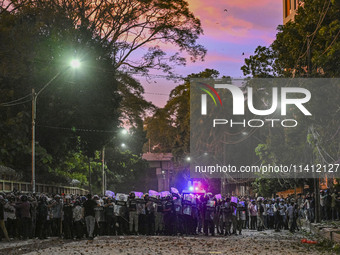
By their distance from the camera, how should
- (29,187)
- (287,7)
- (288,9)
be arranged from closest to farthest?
(29,187), (288,9), (287,7)

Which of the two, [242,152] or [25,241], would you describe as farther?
[242,152]

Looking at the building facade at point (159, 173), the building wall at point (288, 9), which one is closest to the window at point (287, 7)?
the building wall at point (288, 9)

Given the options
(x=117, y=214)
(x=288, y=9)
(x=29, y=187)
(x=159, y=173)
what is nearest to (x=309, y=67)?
(x=117, y=214)

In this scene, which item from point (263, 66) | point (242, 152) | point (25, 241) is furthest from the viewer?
point (242, 152)

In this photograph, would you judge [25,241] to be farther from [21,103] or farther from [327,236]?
[21,103]

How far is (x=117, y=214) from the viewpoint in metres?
27.2

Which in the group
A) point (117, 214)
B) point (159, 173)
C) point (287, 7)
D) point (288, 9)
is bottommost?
point (117, 214)

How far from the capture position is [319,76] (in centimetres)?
3041

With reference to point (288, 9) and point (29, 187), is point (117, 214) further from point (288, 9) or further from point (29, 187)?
point (288, 9)

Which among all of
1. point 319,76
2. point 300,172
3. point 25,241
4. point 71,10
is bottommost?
point 25,241

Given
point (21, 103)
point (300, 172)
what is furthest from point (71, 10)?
point (300, 172)

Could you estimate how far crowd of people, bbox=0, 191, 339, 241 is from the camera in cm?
2434

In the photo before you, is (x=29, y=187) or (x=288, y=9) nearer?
(x=29, y=187)

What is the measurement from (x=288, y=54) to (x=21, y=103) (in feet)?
57.1
